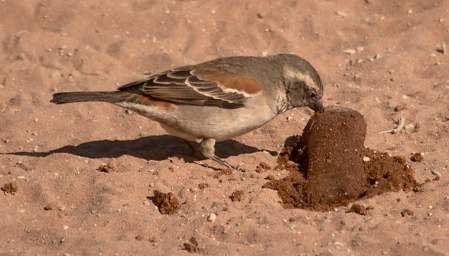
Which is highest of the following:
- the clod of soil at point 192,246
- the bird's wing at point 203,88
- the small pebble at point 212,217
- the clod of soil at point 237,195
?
the bird's wing at point 203,88

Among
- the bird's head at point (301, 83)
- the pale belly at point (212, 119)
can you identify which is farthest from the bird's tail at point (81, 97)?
the bird's head at point (301, 83)

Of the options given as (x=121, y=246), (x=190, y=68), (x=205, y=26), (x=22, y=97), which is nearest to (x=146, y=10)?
(x=205, y=26)

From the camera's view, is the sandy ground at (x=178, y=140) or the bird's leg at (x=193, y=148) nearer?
the sandy ground at (x=178, y=140)

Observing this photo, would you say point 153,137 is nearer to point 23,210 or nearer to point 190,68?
point 190,68

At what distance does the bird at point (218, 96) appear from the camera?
8.87 m

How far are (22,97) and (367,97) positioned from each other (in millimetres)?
4193

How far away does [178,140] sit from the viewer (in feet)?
32.9

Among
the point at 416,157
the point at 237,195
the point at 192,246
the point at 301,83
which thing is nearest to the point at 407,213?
the point at 416,157

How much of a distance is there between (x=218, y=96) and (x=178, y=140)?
1254 mm

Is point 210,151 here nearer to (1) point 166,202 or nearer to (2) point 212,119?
(2) point 212,119

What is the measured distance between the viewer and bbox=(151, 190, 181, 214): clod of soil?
26.2 feet

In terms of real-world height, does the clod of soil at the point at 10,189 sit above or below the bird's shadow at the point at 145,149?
above

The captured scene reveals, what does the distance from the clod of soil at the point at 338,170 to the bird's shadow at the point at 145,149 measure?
856mm

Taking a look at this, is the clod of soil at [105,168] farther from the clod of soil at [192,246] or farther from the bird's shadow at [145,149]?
the clod of soil at [192,246]
